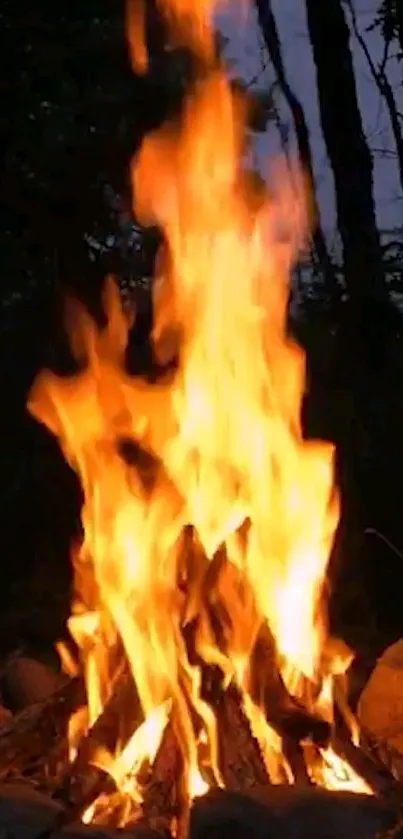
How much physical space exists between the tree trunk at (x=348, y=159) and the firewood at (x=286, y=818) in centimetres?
233

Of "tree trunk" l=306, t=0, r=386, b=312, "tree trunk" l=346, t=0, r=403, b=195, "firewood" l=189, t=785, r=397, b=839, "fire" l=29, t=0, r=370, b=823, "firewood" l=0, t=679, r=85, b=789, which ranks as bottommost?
"firewood" l=189, t=785, r=397, b=839

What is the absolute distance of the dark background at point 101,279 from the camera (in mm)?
4902

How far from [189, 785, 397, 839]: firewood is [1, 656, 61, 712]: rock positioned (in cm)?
91

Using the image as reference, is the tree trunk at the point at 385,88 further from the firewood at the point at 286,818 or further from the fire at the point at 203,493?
the firewood at the point at 286,818

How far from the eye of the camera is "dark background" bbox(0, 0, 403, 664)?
4902 mm

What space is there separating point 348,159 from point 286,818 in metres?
2.57

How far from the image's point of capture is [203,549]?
3621 mm

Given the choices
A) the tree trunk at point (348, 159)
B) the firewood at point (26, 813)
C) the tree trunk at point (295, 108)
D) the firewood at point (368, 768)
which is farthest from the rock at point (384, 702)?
the tree trunk at point (295, 108)

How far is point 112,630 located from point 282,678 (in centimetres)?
40

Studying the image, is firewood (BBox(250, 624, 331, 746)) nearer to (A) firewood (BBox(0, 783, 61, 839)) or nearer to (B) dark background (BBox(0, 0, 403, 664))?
(A) firewood (BBox(0, 783, 61, 839))

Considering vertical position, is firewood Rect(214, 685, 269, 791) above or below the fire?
below

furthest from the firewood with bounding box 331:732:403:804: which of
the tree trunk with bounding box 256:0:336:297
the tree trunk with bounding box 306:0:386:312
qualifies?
the tree trunk with bounding box 256:0:336:297

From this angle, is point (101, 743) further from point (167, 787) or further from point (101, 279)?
point (101, 279)

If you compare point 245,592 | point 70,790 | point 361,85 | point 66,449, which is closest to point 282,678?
point 245,592
